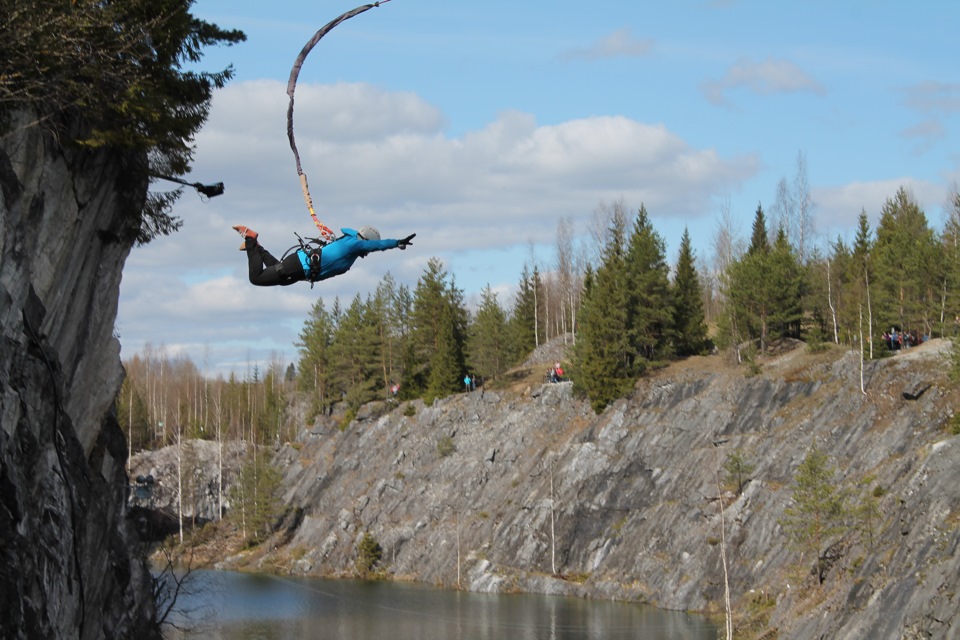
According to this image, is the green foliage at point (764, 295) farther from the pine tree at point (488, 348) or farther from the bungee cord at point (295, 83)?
the bungee cord at point (295, 83)

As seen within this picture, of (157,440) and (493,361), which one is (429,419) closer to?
(493,361)

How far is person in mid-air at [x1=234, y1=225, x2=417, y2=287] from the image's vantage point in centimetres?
1587

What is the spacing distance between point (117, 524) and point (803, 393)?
49006 millimetres

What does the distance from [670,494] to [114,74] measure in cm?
5278

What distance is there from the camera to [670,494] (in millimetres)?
66625

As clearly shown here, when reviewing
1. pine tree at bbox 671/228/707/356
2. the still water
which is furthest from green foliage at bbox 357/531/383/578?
pine tree at bbox 671/228/707/356

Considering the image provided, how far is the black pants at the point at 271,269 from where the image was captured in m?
15.9

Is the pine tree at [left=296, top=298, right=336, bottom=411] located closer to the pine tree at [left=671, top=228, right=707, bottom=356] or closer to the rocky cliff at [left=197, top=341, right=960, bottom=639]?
the rocky cliff at [left=197, top=341, right=960, bottom=639]

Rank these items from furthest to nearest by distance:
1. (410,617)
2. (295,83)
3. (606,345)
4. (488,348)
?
1. (488,348)
2. (606,345)
3. (410,617)
4. (295,83)

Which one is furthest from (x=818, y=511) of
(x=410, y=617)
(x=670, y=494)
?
(x=410, y=617)

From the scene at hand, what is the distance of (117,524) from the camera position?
25.1 metres

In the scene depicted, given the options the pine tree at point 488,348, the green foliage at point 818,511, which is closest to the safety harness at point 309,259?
the green foliage at point 818,511

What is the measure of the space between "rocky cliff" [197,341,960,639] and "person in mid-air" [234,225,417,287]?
2404 cm

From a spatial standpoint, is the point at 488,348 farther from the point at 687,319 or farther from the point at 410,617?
the point at 410,617
